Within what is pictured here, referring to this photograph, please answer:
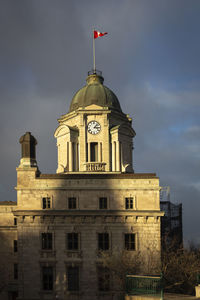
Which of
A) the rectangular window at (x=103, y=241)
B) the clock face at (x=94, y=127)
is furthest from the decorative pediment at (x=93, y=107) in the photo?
the rectangular window at (x=103, y=241)

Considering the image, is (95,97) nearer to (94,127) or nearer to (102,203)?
(94,127)

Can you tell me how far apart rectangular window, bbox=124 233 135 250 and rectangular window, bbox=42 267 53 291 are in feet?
28.1

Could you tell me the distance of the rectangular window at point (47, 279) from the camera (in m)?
45.3

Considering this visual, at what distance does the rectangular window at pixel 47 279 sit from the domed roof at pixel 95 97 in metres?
24.5

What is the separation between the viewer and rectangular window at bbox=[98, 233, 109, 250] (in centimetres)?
4588

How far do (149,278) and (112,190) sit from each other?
20169 mm

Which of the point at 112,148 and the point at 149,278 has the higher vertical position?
the point at 112,148

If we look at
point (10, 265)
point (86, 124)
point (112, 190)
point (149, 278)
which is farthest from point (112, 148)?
→ point (149, 278)

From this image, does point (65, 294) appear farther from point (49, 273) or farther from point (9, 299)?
point (9, 299)

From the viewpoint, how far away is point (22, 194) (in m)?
47.0

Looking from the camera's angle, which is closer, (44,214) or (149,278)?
(149,278)

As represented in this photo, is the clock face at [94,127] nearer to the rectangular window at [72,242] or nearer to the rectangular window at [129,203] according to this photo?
the rectangular window at [129,203]

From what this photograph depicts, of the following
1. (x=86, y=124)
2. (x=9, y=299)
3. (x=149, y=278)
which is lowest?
(x=9, y=299)

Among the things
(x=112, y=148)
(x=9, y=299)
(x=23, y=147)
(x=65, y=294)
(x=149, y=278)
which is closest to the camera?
(x=149, y=278)
